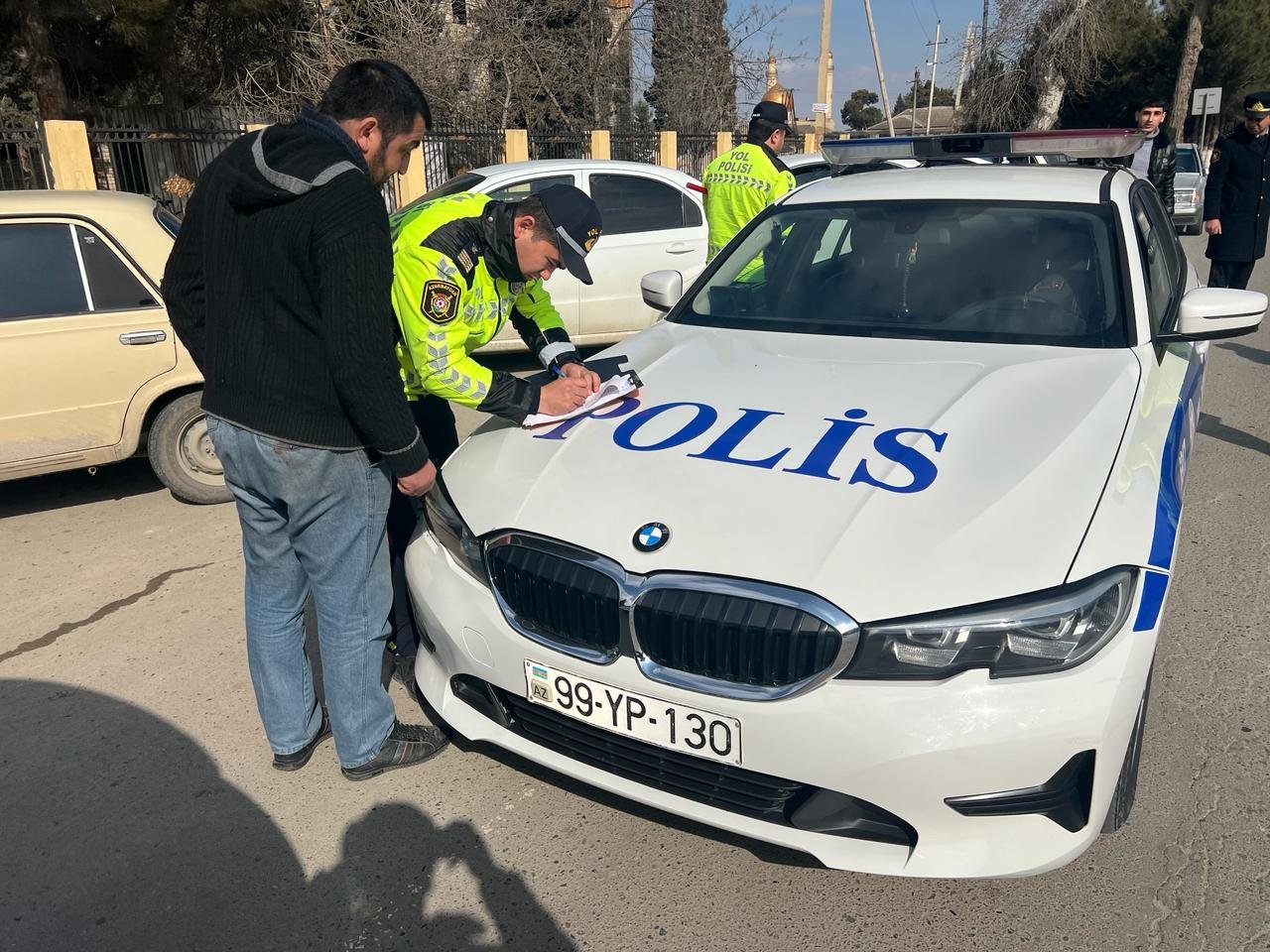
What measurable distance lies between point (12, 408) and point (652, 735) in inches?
149

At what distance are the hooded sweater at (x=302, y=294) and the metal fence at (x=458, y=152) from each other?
1174 centimetres

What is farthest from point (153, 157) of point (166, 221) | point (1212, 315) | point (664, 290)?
point (1212, 315)

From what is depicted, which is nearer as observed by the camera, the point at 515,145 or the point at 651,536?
the point at 651,536

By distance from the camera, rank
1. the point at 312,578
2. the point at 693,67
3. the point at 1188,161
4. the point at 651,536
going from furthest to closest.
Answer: the point at 693,67 → the point at 1188,161 → the point at 312,578 → the point at 651,536

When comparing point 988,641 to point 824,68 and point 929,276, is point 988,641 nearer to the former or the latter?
point 929,276

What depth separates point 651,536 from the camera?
218 centimetres

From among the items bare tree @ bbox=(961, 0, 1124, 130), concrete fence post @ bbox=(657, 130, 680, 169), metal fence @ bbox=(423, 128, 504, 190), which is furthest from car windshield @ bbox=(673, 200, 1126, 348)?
bare tree @ bbox=(961, 0, 1124, 130)

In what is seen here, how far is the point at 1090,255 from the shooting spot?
321 cm

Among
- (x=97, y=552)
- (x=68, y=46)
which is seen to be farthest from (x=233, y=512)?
A: (x=68, y=46)

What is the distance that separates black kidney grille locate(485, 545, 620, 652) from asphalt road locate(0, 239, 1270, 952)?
0.50 meters

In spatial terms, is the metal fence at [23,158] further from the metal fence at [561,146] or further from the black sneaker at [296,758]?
the black sneaker at [296,758]

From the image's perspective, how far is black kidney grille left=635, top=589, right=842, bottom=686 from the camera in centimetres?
197

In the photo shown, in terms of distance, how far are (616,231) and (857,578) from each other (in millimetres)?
6072

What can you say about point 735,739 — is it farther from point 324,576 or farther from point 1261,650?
point 1261,650
